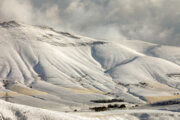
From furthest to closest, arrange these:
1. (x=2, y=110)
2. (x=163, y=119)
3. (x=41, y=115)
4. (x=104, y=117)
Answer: (x=163, y=119) → (x=104, y=117) → (x=41, y=115) → (x=2, y=110)

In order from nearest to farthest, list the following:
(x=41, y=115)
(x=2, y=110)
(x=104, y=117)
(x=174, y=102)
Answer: (x=2, y=110), (x=41, y=115), (x=104, y=117), (x=174, y=102)

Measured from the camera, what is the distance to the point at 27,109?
5450cm

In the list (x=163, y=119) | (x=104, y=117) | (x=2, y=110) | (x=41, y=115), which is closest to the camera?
(x=2, y=110)

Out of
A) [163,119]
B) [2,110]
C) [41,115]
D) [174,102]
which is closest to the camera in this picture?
[2,110]

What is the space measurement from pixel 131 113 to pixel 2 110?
64.5m

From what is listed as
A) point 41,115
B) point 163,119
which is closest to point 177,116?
point 163,119

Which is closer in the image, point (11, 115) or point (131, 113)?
point (11, 115)

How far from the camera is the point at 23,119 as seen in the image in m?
51.2

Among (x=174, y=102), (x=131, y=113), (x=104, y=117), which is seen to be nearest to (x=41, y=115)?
(x=104, y=117)

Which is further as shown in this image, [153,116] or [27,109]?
[153,116]

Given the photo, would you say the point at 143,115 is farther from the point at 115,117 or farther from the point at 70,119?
the point at 70,119

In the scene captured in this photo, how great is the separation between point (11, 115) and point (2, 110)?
1916 mm

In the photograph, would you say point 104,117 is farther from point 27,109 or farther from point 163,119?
point 27,109

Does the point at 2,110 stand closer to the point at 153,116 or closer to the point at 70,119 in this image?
the point at 70,119
